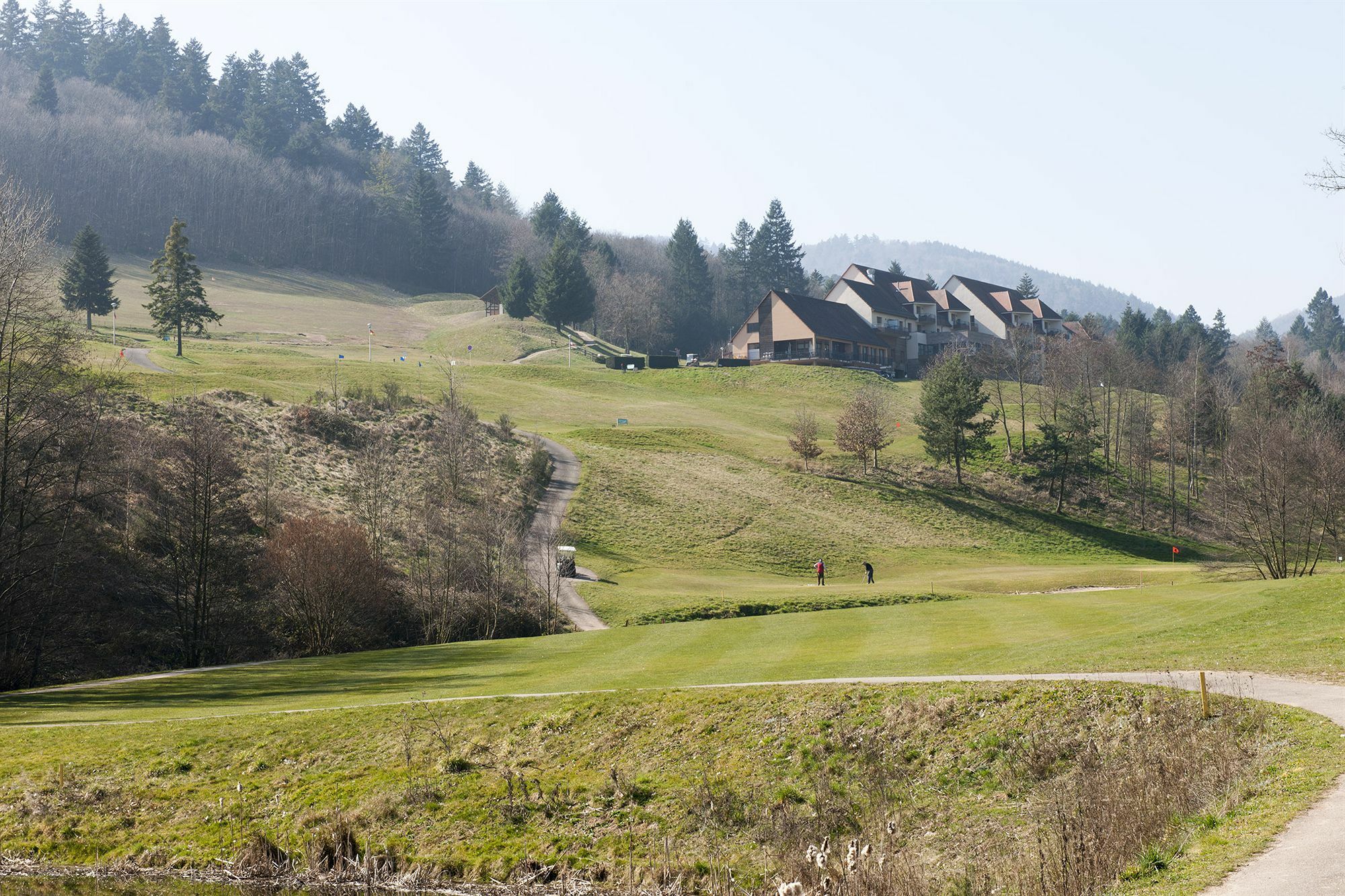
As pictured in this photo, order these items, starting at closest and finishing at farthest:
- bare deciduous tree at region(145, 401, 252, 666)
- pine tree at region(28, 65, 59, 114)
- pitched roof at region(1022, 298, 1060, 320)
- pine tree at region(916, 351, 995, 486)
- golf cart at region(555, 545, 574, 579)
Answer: bare deciduous tree at region(145, 401, 252, 666)
golf cart at region(555, 545, 574, 579)
pine tree at region(916, 351, 995, 486)
pitched roof at region(1022, 298, 1060, 320)
pine tree at region(28, 65, 59, 114)

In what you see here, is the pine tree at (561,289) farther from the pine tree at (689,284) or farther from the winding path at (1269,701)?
the winding path at (1269,701)

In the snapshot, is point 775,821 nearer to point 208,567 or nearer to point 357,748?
point 357,748

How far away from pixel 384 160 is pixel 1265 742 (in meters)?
180

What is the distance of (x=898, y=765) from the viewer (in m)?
16.3

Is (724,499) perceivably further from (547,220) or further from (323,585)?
(547,220)

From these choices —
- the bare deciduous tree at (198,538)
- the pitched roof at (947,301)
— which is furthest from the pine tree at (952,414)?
the pitched roof at (947,301)

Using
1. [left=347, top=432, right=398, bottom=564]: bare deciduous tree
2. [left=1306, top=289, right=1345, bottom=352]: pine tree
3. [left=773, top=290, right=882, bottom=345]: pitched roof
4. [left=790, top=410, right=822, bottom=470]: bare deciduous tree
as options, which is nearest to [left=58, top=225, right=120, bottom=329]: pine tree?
[left=347, top=432, right=398, bottom=564]: bare deciduous tree

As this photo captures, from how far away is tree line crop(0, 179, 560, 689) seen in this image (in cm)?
3077

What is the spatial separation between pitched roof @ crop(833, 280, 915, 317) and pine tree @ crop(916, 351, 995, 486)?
4906 cm

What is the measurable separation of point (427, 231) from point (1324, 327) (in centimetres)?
15604

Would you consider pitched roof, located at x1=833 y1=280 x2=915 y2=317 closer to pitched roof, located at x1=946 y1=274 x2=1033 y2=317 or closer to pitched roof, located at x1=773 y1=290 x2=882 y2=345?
pitched roof, located at x1=773 y1=290 x2=882 y2=345

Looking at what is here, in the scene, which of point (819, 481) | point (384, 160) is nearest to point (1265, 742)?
point (819, 481)

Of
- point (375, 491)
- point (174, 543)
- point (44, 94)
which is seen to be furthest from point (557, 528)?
point (44, 94)

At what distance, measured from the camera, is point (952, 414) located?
233 ft
